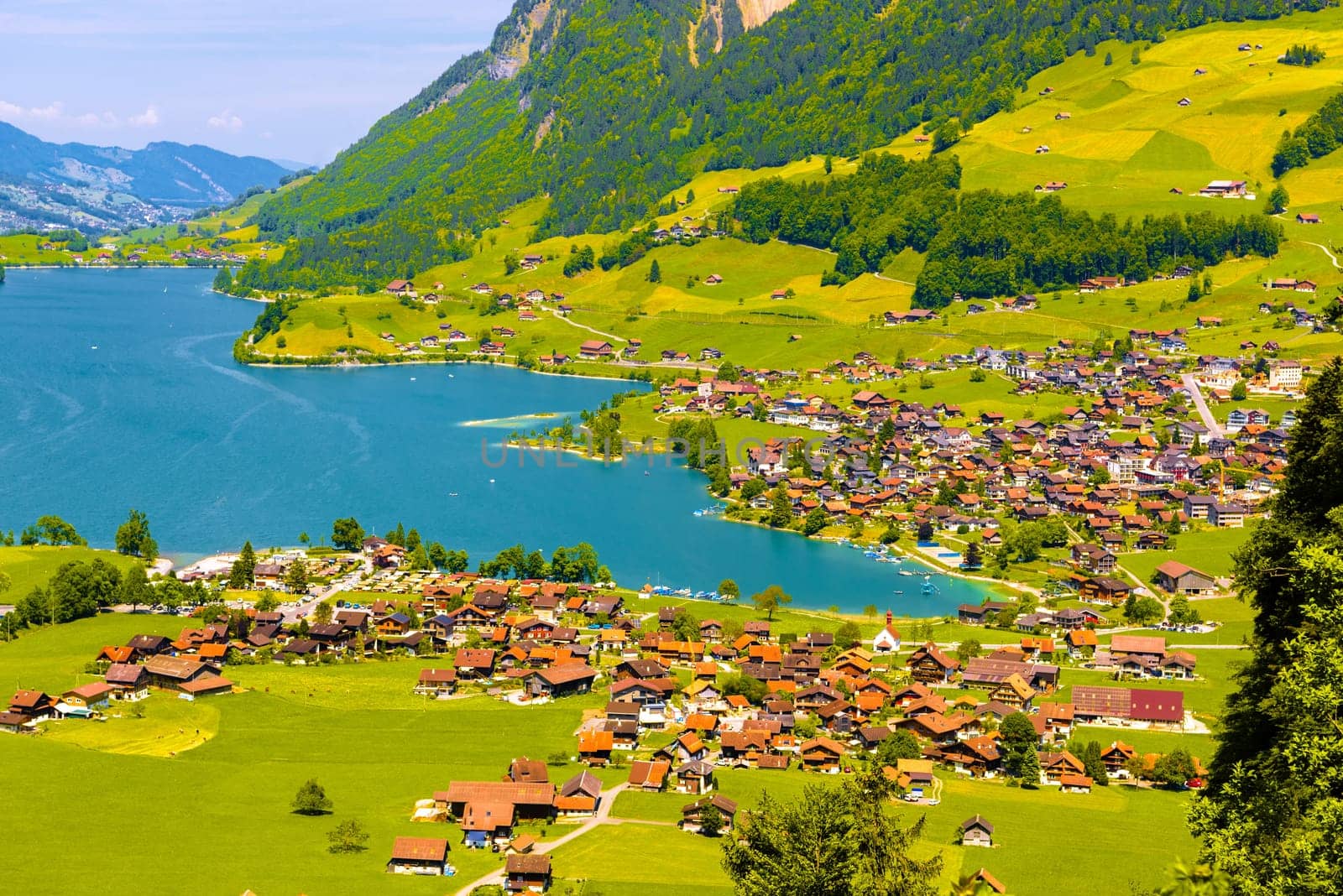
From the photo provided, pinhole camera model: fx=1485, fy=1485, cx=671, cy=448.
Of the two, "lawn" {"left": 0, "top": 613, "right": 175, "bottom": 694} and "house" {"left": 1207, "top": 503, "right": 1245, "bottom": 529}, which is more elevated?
"lawn" {"left": 0, "top": 613, "right": 175, "bottom": 694}

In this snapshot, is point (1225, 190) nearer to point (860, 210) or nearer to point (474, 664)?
point (860, 210)

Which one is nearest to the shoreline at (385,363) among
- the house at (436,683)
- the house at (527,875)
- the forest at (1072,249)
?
the forest at (1072,249)

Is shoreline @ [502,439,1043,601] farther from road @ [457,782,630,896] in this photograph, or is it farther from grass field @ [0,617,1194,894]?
road @ [457,782,630,896]

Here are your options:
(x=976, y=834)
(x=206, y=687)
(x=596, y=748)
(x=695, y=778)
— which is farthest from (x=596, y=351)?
(x=976, y=834)

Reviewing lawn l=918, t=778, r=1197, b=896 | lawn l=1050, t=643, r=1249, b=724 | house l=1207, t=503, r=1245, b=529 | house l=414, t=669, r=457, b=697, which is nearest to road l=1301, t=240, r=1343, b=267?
house l=1207, t=503, r=1245, b=529

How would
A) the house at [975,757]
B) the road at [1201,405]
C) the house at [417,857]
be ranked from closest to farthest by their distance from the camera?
the house at [417,857]
the house at [975,757]
the road at [1201,405]

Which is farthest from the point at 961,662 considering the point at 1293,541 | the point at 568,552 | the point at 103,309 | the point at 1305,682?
the point at 103,309

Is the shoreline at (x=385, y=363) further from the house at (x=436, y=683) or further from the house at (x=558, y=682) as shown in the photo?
the house at (x=558, y=682)
